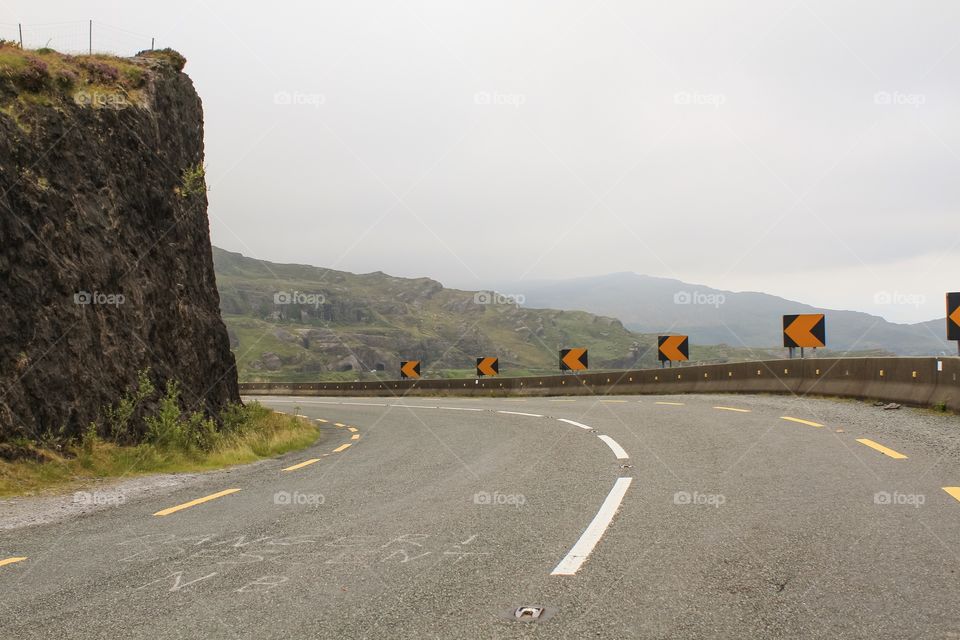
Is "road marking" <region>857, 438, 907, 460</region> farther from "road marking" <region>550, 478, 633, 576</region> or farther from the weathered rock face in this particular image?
the weathered rock face

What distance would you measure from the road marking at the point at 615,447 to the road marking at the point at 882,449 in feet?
10.6

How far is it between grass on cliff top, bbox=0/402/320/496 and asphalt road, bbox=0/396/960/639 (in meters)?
1.80

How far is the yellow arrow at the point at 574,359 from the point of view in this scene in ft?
115

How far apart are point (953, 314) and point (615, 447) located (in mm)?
8475

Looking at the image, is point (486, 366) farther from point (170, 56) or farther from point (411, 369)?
point (170, 56)

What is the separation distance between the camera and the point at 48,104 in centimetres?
1333

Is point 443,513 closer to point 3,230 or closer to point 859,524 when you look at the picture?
point 859,524

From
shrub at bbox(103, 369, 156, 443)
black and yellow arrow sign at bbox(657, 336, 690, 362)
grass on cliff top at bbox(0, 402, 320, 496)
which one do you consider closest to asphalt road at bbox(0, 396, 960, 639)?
grass on cliff top at bbox(0, 402, 320, 496)

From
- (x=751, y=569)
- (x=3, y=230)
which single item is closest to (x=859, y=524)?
(x=751, y=569)

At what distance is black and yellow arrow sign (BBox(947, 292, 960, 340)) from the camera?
1458 centimetres
